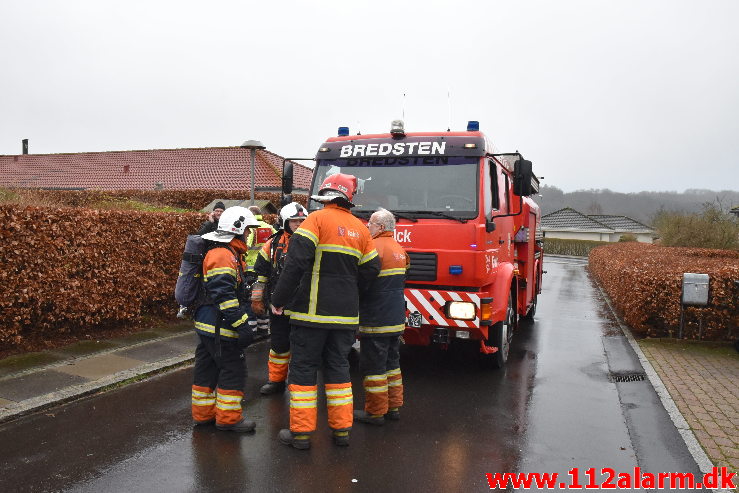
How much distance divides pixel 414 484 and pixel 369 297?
1.65 metres

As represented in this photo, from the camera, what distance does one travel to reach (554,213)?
215 feet

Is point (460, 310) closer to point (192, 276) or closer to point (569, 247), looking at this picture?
point (192, 276)

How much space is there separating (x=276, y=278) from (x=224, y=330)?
116 centimetres

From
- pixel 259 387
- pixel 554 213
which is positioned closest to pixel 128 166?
pixel 259 387

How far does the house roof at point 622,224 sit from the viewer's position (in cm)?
6102

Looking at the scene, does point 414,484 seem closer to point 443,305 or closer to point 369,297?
point 369,297

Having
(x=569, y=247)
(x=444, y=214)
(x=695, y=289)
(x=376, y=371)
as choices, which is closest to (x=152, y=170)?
(x=444, y=214)

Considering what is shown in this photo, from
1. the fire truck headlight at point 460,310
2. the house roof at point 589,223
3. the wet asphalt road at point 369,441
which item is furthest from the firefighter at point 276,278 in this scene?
the house roof at point 589,223

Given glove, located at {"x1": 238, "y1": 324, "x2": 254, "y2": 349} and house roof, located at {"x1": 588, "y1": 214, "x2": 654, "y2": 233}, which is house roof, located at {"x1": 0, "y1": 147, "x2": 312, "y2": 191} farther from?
house roof, located at {"x1": 588, "y1": 214, "x2": 654, "y2": 233}

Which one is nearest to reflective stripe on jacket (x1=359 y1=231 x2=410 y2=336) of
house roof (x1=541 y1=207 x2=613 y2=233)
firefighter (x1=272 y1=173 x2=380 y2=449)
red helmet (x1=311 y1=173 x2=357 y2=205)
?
firefighter (x1=272 y1=173 x2=380 y2=449)

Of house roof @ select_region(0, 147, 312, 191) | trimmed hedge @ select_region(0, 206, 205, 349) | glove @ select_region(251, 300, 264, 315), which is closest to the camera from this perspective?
glove @ select_region(251, 300, 264, 315)

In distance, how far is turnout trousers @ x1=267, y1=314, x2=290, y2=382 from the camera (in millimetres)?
5457

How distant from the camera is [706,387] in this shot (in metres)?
6.30

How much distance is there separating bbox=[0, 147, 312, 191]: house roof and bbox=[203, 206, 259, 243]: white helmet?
1989 cm
